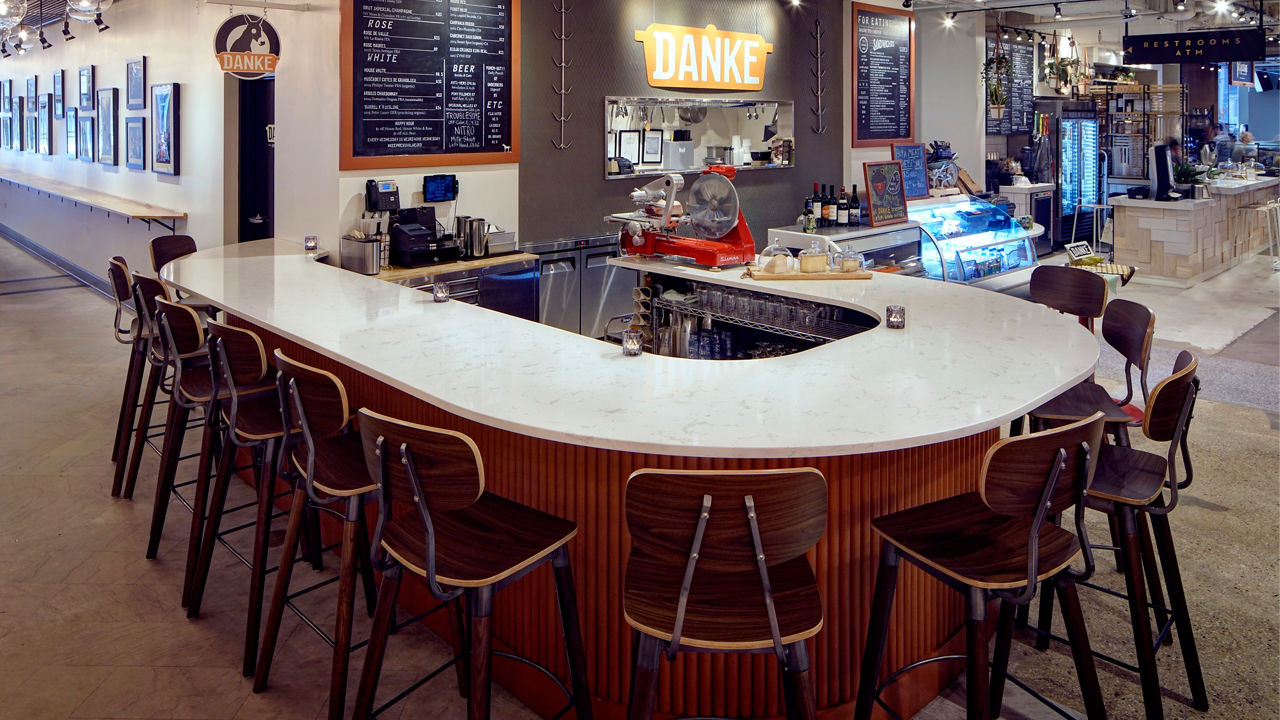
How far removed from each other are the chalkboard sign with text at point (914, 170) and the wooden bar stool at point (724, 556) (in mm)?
5735

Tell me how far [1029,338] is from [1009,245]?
4.43m

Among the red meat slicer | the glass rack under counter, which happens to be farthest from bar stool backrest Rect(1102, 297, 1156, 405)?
the glass rack under counter

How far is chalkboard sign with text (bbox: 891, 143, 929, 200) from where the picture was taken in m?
7.20

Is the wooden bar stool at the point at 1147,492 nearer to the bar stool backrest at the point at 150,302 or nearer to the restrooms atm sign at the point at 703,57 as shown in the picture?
the bar stool backrest at the point at 150,302

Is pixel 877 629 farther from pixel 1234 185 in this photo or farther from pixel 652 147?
pixel 1234 185

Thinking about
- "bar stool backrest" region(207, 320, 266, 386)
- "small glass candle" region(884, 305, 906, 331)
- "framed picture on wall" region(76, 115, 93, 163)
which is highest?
"framed picture on wall" region(76, 115, 93, 163)

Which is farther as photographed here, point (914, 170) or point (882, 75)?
point (882, 75)

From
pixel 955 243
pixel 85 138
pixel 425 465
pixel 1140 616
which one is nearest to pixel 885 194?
pixel 955 243

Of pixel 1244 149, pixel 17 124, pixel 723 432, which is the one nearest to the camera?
pixel 723 432

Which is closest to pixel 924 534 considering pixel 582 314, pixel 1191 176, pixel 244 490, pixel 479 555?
pixel 479 555

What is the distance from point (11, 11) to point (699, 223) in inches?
173

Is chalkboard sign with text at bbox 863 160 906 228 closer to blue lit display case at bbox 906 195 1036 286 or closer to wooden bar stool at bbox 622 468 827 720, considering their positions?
blue lit display case at bbox 906 195 1036 286

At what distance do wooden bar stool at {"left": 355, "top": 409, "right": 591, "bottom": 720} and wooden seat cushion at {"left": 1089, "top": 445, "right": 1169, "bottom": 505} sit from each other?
4.88 ft

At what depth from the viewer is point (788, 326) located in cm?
414
